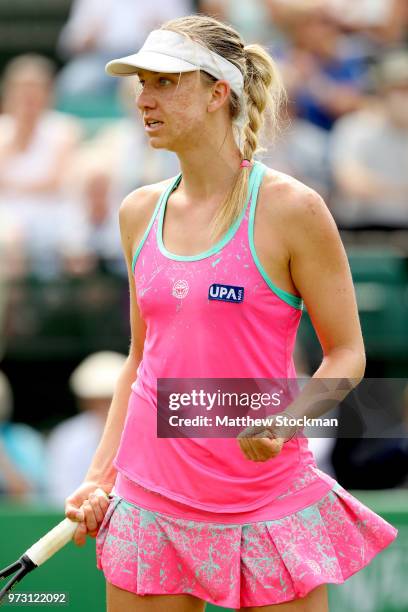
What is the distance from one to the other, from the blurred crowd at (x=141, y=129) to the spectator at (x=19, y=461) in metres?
0.19

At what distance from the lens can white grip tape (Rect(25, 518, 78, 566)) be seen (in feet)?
7.97

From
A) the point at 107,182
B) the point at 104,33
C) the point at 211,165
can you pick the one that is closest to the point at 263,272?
the point at 211,165

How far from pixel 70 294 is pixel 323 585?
12.7 feet

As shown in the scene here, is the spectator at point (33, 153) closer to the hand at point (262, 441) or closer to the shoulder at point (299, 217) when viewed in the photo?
the shoulder at point (299, 217)

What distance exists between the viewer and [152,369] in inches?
96.0

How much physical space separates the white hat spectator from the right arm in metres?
2.70

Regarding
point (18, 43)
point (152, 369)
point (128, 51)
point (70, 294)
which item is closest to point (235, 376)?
point (152, 369)

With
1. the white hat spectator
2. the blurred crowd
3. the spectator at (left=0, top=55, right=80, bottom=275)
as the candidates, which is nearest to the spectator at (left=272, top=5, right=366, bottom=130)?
the blurred crowd

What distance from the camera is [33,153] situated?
22.9 feet

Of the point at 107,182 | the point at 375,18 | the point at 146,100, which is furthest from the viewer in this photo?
the point at 375,18

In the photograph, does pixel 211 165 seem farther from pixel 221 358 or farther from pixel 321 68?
pixel 321 68

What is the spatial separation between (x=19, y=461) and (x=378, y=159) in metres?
2.86

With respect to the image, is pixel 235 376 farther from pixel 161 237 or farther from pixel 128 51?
pixel 128 51

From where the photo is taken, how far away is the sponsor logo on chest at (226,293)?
2.32 meters
